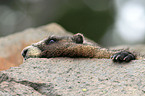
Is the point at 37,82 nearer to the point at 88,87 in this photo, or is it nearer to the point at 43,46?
the point at 88,87

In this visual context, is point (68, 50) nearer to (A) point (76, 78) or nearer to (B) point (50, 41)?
(B) point (50, 41)

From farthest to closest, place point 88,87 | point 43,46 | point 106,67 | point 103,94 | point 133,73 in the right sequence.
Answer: point 43,46 < point 106,67 < point 133,73 < point 88,87 < point 103,94

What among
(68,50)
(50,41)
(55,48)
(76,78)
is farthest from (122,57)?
(50,41)

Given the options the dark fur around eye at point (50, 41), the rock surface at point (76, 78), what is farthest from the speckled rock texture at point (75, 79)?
the dark fur around eye at point (50, 41)

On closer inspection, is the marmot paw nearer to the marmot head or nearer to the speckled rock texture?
the speckled rock texture

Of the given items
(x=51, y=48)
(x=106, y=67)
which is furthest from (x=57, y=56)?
(x=106, y=67)
